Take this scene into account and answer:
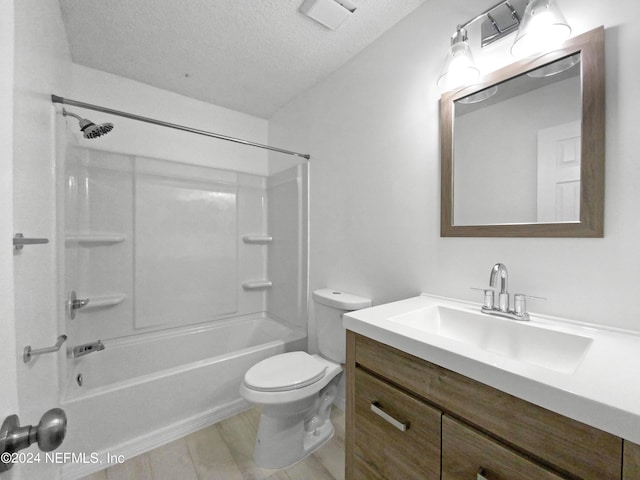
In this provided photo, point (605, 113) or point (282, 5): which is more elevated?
point (282, 5)

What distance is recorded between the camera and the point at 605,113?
2.78 ft

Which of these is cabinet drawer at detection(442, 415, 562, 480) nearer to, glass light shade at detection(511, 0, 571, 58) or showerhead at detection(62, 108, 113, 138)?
glass light shade at detection(511, 0, 571, 58)

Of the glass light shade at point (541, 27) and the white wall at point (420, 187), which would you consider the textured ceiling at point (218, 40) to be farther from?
the glass light shade at point (541, 27)

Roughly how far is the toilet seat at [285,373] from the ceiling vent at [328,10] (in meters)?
1.93

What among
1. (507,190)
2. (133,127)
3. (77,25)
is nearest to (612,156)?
(507,190)

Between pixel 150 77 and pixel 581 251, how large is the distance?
2.76 m

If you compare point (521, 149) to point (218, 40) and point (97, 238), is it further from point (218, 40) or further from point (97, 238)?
point (97, 238)

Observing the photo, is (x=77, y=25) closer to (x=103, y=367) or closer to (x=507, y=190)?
(x=103, y=367)

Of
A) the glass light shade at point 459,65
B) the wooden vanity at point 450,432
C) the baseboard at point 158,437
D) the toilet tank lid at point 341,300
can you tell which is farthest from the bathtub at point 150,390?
the glass light shade at point 459,65

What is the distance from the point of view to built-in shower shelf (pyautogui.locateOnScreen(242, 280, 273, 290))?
8.50 feet

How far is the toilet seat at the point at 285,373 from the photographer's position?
135cm

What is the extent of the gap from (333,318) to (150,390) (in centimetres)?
114

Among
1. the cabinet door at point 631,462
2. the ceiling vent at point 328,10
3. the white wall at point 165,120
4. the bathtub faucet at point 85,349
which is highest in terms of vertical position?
the ceiling vent at point 328,10

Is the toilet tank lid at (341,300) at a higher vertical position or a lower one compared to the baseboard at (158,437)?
higher
